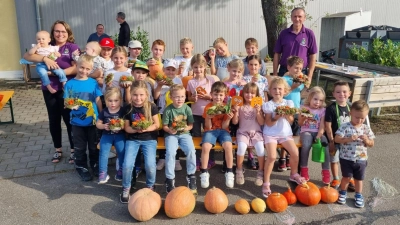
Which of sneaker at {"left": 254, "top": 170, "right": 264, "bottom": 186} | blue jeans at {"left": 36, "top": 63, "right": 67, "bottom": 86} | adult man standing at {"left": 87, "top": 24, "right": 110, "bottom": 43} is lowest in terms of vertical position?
sneaker at {"left": 254, "top": 170, "right": 264, "bottom": 186}

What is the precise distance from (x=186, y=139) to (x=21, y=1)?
34.9ft

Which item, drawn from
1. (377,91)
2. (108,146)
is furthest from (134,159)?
(377,91)

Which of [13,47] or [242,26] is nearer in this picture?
[13,47]

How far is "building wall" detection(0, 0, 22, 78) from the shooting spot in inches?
484

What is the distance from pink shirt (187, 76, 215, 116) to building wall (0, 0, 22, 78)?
10.1 metres

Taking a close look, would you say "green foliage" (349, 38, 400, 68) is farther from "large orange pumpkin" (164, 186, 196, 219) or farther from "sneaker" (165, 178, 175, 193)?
"large orange pumpkin" (164, 186, 196, 219)

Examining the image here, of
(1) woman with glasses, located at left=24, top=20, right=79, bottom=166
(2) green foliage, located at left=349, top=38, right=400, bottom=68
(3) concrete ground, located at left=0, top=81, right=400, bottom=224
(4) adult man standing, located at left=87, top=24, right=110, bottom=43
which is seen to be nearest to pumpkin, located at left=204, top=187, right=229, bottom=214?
(3) concrete ground, located at left=0, top=81, right=400, bottom=224

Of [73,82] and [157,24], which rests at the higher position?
[157,24]

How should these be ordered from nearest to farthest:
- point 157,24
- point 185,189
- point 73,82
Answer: point 185,189 → point 73,82 → point 157,24

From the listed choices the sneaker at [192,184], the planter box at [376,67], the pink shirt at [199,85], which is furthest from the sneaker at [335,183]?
the planter box at [376,67]

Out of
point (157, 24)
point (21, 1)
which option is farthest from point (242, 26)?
point (21, 1)

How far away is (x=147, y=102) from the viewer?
14.6ft

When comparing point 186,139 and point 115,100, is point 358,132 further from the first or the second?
point 115,100

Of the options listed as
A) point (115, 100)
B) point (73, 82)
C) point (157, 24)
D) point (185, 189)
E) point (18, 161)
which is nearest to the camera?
point (185, 189)
